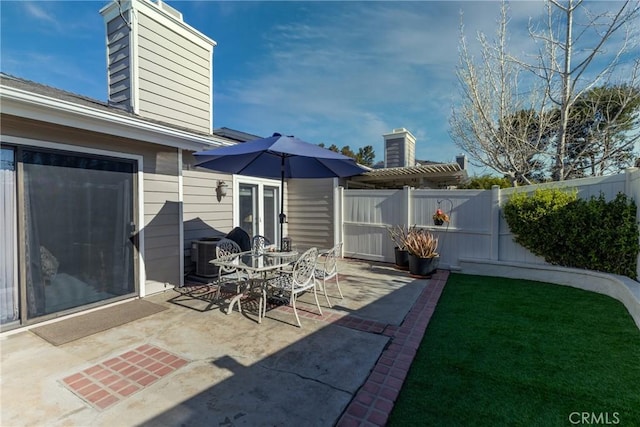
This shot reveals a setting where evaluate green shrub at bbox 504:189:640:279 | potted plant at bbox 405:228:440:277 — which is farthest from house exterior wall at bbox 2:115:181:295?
green shrub at bbox 504:189:640:279

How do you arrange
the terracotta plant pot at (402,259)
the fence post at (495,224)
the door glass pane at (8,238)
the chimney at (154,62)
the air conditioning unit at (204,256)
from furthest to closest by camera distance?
1. the terracotta plant pot at (402,259)
2. the fence post at (495,224)
3. the air conditioning unit at (204,256)
4. the chimney at (154,62)
5. the door glass pane at (8,238)

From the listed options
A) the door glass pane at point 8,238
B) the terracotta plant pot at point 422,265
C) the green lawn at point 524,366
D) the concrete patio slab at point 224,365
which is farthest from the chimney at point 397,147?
the door glass pane at point 8,238

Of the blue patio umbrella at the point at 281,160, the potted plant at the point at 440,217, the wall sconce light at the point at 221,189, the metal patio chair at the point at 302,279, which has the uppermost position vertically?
the blue patio umbrella at the point at 281,160

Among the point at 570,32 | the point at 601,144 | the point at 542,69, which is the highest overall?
the point at 570,32

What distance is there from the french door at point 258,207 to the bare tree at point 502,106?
5454 millimetres

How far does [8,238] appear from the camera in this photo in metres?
3.38

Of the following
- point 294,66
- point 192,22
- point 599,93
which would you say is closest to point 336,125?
point 294,66

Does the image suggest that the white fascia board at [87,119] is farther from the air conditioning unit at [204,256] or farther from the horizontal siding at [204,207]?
the air conditioning unit at [204,256]

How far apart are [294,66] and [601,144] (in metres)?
8.37

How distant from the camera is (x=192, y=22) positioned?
6.47 m

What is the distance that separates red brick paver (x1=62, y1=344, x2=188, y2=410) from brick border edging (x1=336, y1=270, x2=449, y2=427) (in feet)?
5.69

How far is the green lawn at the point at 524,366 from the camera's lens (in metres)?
2.15

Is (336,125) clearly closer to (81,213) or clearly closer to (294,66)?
(294,66)

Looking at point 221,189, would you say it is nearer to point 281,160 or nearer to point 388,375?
point 281,160
